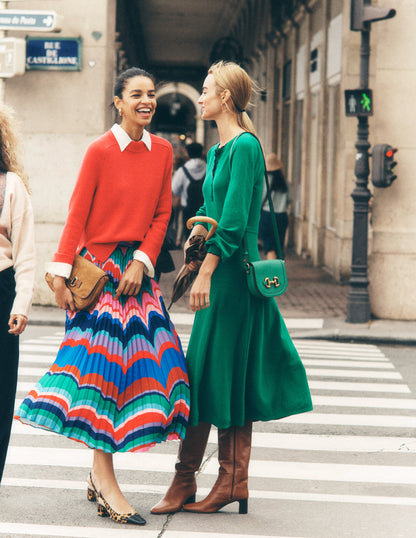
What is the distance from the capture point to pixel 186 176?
1450 cm

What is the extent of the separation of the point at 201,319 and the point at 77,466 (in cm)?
144

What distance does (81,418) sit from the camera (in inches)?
168

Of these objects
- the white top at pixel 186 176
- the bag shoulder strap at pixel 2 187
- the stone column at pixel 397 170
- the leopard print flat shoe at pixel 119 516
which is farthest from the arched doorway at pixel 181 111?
the leopard print flat shoe at pixel 119 516

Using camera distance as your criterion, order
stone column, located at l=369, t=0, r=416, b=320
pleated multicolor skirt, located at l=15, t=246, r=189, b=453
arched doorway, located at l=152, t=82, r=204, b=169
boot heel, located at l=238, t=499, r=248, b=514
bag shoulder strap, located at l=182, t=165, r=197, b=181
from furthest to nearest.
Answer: arched doorway, located at l=152, t=82, r=204, b=169, bag shoulder strap, located at l=182, t=165, r=197, b=181, stone column, located at l=369, t=0, r=416, b=320, boot heel, located at l=238, t=499, r=248, b=514, pleated multicolor skirt, located at l=15, t=246, r=189, b=453

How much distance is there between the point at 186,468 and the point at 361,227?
26.2ft

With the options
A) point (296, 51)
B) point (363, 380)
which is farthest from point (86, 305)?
point (296, 51)

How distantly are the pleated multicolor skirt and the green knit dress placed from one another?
0.12 meters

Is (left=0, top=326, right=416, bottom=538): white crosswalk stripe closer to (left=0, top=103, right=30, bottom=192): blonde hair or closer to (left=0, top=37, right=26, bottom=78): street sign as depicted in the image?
(left=0, top=103, right=30, bottom=192): blonde hair

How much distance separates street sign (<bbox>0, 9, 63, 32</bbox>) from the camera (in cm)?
1177

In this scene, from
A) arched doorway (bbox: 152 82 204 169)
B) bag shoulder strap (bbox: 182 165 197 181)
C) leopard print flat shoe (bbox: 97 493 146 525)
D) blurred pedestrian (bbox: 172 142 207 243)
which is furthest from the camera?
arched doorway (bbox: 152 82 204 169)

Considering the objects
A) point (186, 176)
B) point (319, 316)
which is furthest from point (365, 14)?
point (186, 176)

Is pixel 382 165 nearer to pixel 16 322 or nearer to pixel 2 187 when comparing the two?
pixel 2 187

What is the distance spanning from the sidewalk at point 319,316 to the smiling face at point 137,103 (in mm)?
6933

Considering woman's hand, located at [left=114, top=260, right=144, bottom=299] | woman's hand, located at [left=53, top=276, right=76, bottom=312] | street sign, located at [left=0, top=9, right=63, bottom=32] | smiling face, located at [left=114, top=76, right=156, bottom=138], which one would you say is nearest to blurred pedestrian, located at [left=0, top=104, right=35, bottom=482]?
woman's hand, located at [left=53, top=276, right=76, bottom=312]
